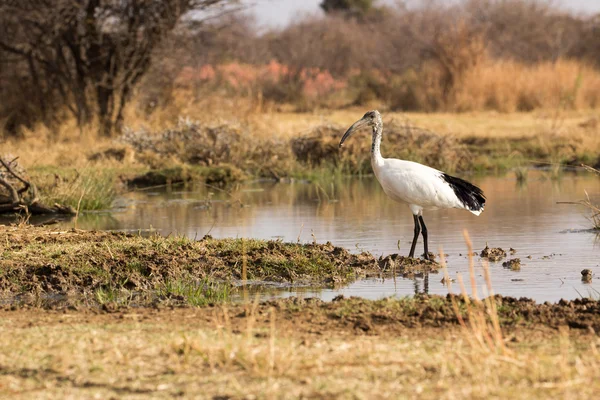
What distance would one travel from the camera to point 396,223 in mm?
13523

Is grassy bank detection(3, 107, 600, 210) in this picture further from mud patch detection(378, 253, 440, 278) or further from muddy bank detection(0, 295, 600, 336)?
muddy bank detection(0, 295, 600, 336)

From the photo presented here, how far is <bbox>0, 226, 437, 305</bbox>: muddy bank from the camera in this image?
9000mm

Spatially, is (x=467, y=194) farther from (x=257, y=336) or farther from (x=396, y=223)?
(x=257, y=336)

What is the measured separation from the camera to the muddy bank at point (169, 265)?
9.00m

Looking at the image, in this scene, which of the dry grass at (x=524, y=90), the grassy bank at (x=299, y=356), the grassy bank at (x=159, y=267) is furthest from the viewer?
the dry grass at (x=524, y=90)

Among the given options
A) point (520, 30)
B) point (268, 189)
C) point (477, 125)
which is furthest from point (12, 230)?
point (520, 30)

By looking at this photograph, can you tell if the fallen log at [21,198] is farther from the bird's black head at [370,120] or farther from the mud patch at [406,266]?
the mud patch at [406,266]

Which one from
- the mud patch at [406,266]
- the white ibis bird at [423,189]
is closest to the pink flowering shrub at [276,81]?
the white ibis bird at [423,189]

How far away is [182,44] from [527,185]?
10078mm

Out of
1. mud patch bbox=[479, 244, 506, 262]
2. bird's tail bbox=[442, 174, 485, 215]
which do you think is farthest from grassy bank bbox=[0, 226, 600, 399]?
bird's tail bbox=[442, 174, 485, 215]

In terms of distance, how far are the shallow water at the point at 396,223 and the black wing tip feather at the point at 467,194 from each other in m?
0.51

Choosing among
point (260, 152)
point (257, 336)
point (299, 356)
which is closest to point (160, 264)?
point (257, 336)

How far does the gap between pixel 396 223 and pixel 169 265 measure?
189 inches

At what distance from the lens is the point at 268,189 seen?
18547mm
